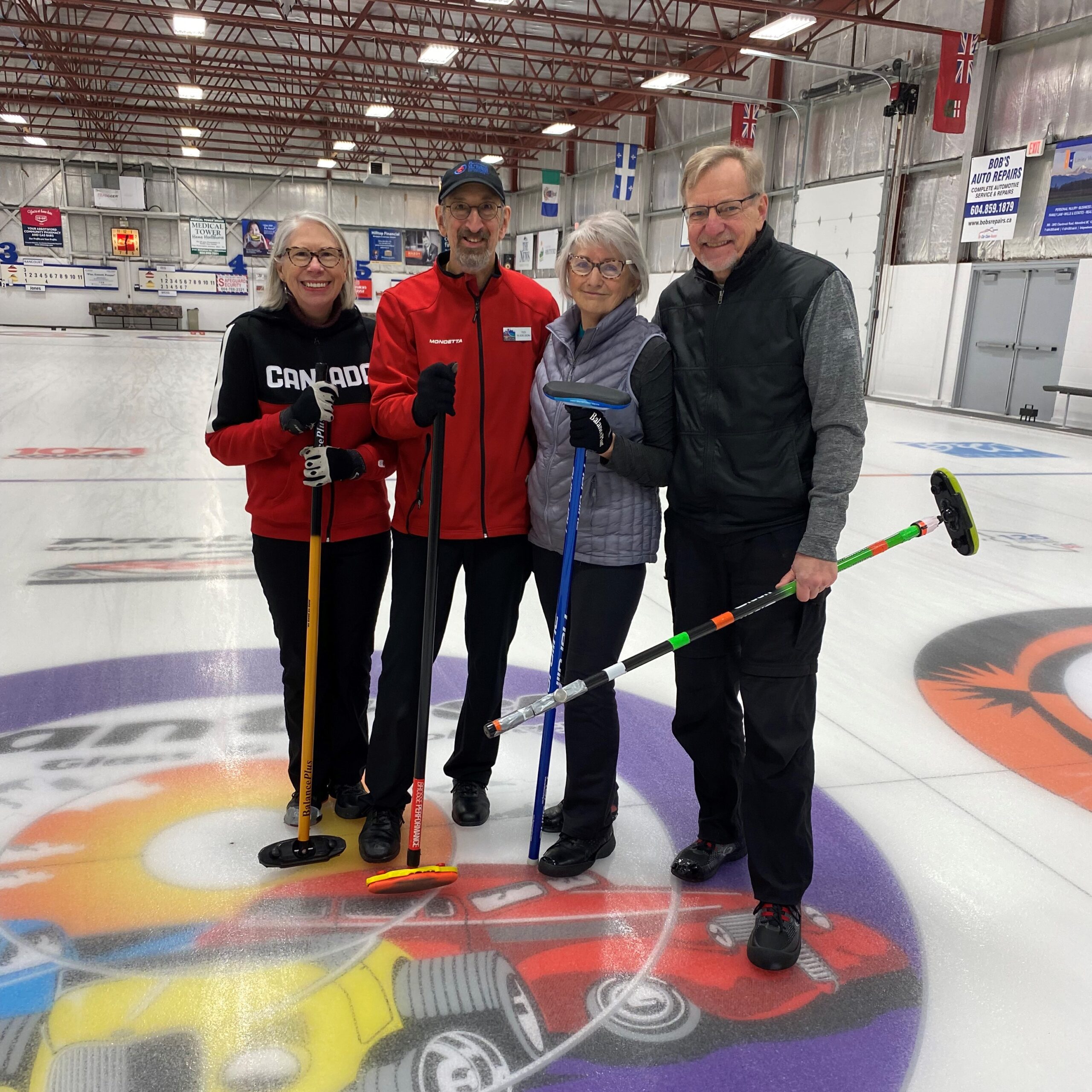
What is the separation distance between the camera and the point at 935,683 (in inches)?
137

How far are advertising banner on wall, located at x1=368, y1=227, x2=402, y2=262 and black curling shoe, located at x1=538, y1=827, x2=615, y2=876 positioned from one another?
2896 cm

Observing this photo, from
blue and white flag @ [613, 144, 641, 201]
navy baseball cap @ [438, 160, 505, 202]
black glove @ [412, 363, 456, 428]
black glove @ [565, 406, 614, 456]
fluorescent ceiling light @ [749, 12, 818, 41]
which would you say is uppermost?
fluorescent ceiling light @ [749, 12, 818, 41]

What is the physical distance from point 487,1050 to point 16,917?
3.53 feet

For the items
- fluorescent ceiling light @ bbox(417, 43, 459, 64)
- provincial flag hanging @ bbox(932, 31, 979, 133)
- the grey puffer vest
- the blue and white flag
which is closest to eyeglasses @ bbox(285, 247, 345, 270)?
the grey puffer vest

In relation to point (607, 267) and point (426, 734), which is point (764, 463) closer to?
point (607, 267)

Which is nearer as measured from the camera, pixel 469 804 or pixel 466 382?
pixel 466 382

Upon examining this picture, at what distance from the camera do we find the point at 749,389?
185 centimetres

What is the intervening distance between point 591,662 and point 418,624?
0.43 metres

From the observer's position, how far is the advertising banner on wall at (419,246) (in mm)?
29312

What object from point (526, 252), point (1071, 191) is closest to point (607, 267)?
point (1071, 191)

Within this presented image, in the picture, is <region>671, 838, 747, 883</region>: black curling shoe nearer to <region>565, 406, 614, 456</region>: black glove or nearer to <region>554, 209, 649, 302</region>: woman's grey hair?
<region>565, 406, 614, 456</region>: black glove

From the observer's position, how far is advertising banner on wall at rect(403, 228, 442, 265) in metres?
29.3

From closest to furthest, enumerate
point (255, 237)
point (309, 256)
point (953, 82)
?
point (309, 256)
point (953, 82)
point (255, 237)

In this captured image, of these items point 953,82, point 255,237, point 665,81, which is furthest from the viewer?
point 255,237
